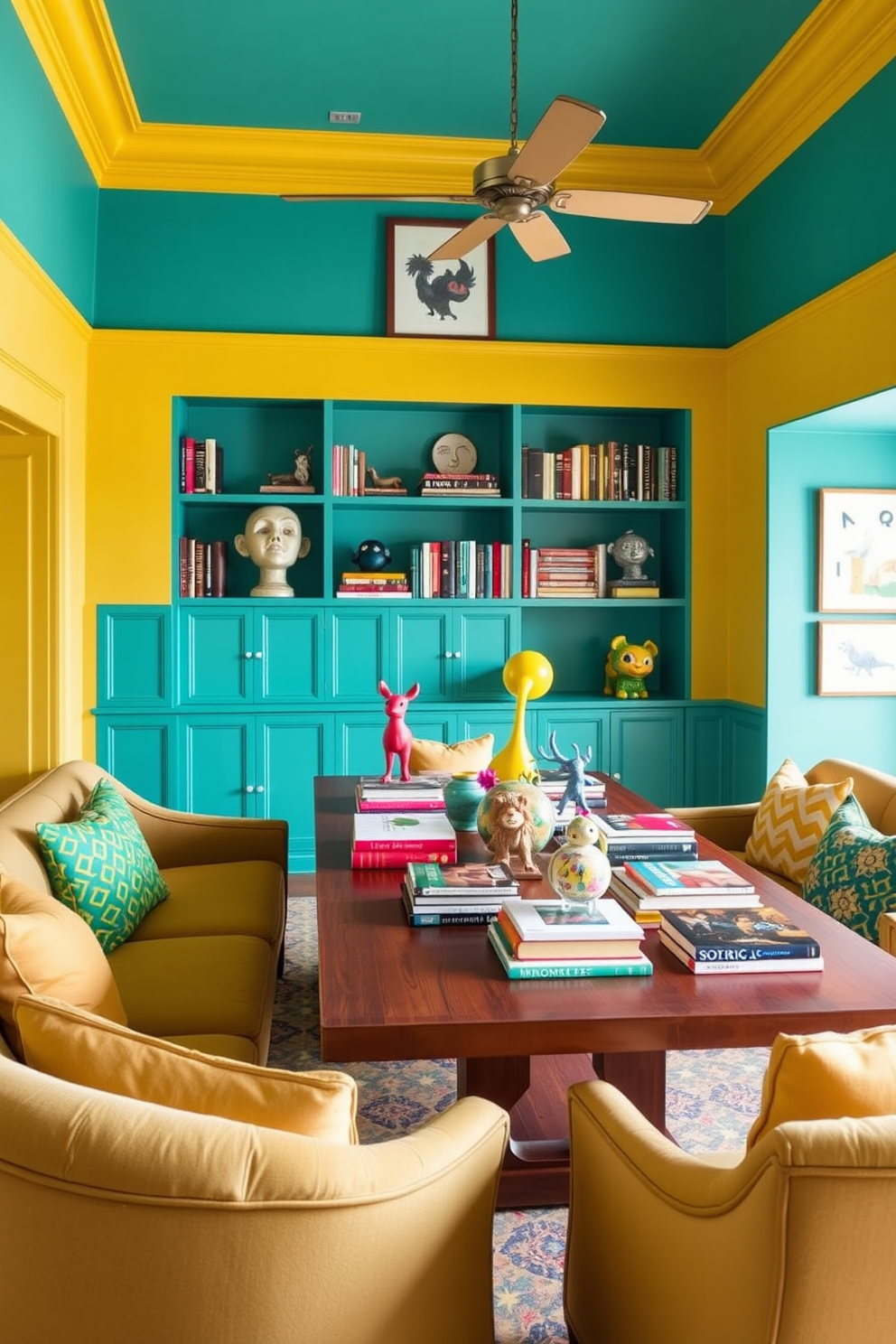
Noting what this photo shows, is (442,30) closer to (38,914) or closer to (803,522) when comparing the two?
(803,522)

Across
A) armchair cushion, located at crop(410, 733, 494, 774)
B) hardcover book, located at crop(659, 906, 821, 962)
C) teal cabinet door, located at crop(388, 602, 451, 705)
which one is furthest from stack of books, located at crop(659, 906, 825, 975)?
teal cabinet door, located at crop(388, 602, 451, 705)

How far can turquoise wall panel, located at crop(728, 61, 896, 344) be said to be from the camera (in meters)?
3.77

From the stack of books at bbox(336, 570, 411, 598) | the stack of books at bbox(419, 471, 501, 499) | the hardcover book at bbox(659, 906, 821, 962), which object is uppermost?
the stack of books at bbox(419, 471, 501, 499)

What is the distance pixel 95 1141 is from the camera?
3.75 ft

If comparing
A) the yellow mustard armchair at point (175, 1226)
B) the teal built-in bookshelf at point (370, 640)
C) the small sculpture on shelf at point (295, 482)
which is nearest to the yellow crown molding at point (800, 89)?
the teal built-in bookshelf at point (370, 640)

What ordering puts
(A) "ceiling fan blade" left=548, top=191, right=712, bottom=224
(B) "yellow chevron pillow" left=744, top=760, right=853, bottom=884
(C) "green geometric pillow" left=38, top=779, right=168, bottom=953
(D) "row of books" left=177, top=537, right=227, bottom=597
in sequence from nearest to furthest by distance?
(C) "green geometric pillow" left=38, top=779, right=168, bottom=953, (A) "ceiling fan blade" left=548, top=191, right=712, bottom=224, (B) "yellow chevron pillow" left=744, top=760, right=853, bottom=884, (D) "row of books" left=177, top=537, right=227, bottom=597

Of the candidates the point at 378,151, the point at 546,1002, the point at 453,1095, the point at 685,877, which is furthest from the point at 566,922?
the point at 378,151

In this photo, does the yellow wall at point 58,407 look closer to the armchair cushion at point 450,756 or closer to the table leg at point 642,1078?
the armchair cushion at point 450,756

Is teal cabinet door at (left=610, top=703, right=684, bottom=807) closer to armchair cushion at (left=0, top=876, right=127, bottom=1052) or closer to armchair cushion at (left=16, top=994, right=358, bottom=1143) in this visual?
armchair cushion at (left=0, top=876, right=127, bottom=1052)

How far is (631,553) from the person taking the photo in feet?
17.2

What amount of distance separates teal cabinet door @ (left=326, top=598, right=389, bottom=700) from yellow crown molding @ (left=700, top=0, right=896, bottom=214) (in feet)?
8.53

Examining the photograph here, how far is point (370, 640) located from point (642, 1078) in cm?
317

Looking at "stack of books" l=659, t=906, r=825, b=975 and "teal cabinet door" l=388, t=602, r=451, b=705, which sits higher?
"teal cabinet door" l=388, t=602, r=451, b=705

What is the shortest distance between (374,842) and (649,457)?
336 centimetres
